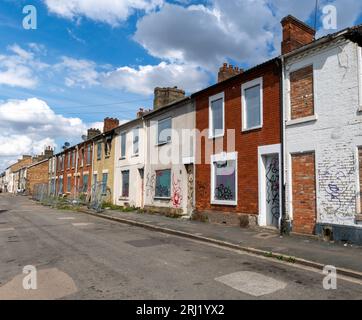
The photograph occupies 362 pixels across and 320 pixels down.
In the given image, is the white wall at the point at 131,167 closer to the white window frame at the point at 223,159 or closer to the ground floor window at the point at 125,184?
the ground floor window at the point at 125,184

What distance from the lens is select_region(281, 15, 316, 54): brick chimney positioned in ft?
41.5

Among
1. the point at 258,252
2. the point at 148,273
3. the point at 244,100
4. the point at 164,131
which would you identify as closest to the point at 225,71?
the point at 244,100

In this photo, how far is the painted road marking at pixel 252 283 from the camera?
584cm

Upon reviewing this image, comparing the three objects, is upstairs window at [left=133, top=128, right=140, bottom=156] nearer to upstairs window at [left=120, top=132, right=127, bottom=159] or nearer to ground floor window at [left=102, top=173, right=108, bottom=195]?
upstairs window at [left=120, top=132, right=127, bottom=159]

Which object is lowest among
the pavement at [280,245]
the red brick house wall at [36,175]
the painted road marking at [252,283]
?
the painted road marking at [252,283]

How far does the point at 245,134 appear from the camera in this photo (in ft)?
45.1

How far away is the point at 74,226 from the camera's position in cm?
1451

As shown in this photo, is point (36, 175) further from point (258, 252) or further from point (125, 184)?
point (258, 252)

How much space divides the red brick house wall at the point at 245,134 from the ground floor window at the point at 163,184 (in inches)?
105

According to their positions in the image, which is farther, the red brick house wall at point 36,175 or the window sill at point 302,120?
the red brick house wall at point 36,175

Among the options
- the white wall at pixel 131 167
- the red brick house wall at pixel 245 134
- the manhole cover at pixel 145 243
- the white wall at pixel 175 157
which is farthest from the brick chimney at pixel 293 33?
the white wall at pixel 131 167

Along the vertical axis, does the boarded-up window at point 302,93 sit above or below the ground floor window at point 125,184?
above
